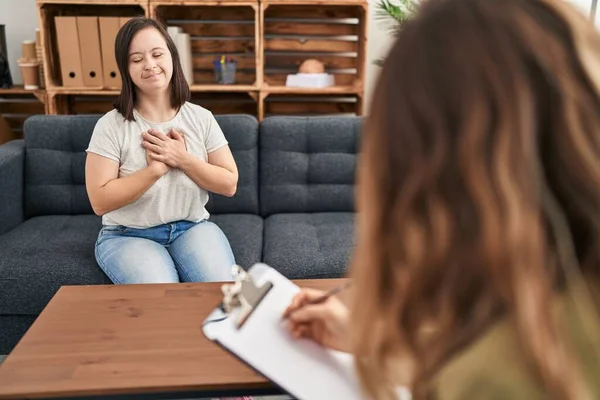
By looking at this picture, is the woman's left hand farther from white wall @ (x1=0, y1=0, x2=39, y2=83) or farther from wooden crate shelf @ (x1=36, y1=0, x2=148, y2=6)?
white wall @ (x1=0, y1=0, x2=39, y2=83)

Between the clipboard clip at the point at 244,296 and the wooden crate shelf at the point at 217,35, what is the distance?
215 centimetres

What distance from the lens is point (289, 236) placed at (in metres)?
2.04

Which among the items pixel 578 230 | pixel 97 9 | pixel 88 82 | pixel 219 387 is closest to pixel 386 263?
pixel 578 230

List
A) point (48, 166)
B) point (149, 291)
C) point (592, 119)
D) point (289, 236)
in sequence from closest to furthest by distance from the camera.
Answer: point (592, 119) < point (149, 291) < point (289, 236) < point (48, 166)

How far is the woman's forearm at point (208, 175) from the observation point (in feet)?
5.40

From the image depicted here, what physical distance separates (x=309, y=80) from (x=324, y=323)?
2.25 m

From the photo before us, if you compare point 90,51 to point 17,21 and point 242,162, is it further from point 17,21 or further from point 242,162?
point 242,162

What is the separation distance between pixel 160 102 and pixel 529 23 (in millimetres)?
1408

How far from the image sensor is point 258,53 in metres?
2.85

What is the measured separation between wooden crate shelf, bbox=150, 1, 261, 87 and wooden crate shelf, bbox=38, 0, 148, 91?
0.25 metres

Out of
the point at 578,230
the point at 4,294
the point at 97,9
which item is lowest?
the point at 4,294

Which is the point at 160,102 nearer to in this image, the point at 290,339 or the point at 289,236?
the point at 289,236

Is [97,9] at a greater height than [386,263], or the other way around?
[97,9]

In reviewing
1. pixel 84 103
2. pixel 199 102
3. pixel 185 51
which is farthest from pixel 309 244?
pixel 84 103
